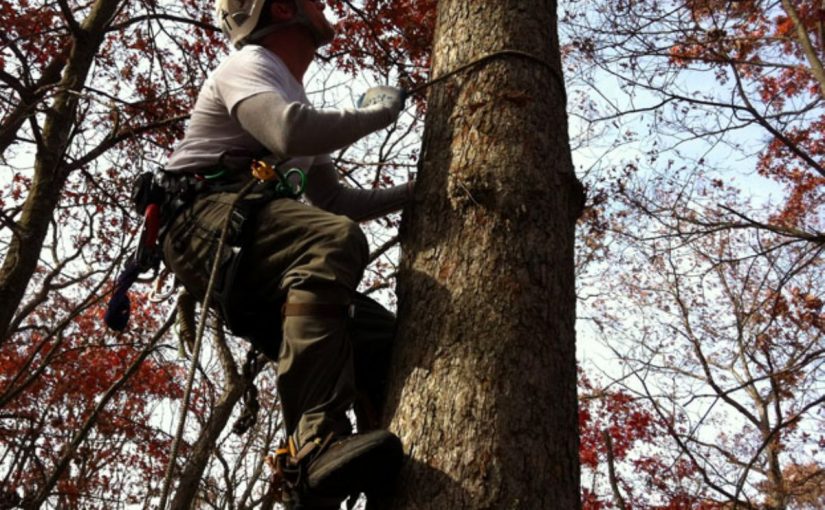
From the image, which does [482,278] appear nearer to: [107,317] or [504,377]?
[504,377]

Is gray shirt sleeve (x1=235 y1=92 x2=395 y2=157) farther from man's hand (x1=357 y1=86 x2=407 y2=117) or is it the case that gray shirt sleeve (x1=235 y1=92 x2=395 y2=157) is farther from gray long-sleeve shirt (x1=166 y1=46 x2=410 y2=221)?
man's hand (x1=357 y1=86 x2=407 y2=117)

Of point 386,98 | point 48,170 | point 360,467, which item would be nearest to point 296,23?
point 386,98

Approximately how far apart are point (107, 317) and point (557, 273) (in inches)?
68.1

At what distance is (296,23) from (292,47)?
93 mm

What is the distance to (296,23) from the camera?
2.51m

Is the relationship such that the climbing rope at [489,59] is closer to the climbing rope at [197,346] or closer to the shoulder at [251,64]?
the shoulder at [251,64]

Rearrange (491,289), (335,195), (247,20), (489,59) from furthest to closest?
(335,195) < (247,20) < (489,59) < (491,289)

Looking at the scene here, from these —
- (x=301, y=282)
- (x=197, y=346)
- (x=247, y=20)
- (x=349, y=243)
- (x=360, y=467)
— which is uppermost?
(x=247, y=20)

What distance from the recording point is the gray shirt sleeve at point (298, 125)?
2.02m

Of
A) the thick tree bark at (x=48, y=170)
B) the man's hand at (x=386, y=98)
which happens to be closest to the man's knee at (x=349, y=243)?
the man's hand at (x=386, y=98)

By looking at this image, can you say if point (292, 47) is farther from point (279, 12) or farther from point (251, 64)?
point (251, 64)


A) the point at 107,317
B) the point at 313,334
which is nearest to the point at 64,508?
the point at 107,317

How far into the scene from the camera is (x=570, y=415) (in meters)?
1.81

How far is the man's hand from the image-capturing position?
224 cm
